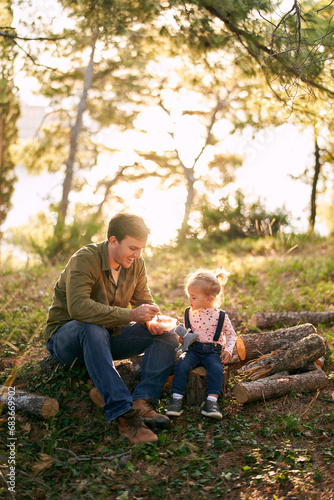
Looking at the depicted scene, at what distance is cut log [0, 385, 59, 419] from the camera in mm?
3371

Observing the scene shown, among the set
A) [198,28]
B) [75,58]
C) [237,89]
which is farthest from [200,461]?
[237,89]

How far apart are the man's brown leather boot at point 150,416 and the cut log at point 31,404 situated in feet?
2.09

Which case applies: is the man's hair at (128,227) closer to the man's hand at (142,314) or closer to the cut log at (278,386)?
the man's hand at (142,314)

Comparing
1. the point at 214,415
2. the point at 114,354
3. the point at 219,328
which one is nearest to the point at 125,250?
the point at 114,354

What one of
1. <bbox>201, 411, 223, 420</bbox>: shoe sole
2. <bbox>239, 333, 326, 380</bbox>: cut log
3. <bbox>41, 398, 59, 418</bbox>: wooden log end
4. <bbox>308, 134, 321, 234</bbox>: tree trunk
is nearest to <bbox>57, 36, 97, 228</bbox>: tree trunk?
<bbox>308, 134, 321, 234</bbox>: tree trunk

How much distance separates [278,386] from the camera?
12.5ft

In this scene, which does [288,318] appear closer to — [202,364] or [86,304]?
[202,364]

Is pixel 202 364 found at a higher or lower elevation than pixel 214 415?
higher

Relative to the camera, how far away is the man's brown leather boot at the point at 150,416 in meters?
3.32

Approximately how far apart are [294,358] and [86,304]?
6.60 feet

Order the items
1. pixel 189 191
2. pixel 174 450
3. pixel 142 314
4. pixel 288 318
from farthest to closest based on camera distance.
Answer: pixel 189 191 → pixel 288 318 → pixel 142 314 → pixel 174 450

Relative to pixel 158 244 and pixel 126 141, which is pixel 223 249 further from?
pixel 126 141

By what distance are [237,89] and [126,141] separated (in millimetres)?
4355

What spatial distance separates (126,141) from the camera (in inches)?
643
